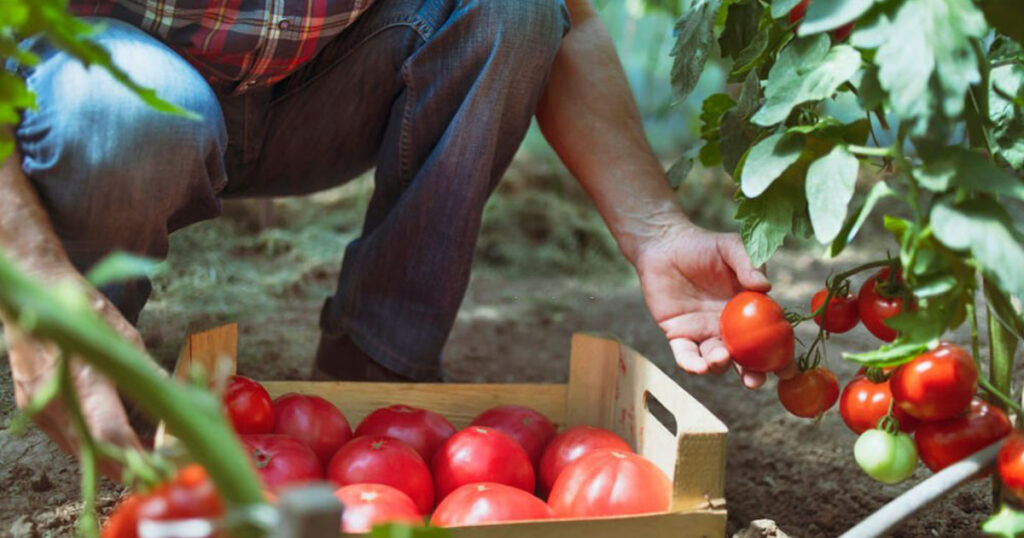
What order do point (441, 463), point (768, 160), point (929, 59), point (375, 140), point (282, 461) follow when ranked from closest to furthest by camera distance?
point (929, 59) < point (768, 160) < point (282, 461) < point (441, 463) < point (375, 140)

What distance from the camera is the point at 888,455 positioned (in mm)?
1123

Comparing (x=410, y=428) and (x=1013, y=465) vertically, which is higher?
(x=1013, y=465)

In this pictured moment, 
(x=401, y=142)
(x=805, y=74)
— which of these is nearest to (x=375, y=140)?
(x=401, y=142)

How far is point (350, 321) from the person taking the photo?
1812 millimetres

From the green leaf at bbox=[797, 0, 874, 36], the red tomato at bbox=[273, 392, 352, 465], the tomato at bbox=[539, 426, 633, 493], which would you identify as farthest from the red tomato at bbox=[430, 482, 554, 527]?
the green leaf at bbox=[797, 0, 874, 36]

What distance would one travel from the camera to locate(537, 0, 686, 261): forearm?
1649mm

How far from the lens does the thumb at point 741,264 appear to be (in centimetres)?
139

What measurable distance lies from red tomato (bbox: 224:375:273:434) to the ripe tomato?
0.13 meters

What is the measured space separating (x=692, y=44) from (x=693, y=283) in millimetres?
363

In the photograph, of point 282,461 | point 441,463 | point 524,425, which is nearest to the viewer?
point 282,461

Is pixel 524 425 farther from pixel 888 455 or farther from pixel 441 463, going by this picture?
pixel 888 455

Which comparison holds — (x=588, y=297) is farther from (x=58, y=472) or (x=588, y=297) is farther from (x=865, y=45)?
(x=865, y=45)

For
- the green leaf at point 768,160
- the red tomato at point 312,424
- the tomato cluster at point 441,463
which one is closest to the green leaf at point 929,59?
the green leaf at point 768,160

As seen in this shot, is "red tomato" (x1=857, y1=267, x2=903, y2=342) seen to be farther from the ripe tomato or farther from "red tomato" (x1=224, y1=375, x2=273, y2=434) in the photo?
"red tomato" (x1=224, y1=375, x2=273, y2=434)
